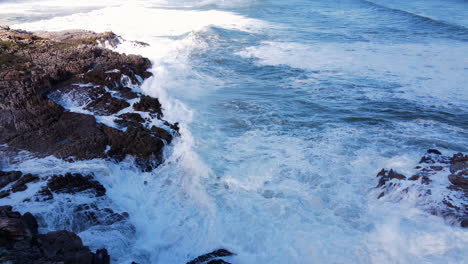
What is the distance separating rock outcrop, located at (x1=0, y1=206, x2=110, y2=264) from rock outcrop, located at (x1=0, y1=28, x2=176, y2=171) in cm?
250

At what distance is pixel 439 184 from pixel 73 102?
926 cm

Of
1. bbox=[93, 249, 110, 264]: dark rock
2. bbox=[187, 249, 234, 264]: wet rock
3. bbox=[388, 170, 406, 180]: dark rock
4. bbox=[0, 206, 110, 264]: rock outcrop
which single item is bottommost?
bbox=[187, 249, 234, 264]: wet rock

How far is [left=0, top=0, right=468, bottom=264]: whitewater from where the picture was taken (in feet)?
17.5

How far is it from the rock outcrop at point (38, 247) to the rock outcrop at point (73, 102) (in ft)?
8.21

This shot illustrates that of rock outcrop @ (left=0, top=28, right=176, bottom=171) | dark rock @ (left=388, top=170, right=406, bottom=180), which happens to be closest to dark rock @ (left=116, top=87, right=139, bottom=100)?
rock outcrop @ (left=0, top=28, right=176, bottom=171)

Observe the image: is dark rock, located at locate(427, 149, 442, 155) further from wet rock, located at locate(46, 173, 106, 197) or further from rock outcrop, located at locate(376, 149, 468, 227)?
wet rock, located at locate(46, 173, 106, 197)

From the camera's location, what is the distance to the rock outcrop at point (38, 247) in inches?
155

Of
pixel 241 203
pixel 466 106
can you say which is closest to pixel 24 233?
pixel 241 203

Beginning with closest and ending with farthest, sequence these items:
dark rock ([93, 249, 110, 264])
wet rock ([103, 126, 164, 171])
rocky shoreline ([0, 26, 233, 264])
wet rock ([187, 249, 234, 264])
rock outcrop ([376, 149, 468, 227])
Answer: dark rock ([93, 249, 110, 264]) < rocky shoreline ([0, 26, 233, 264]) < wet rock ([187, 249, 234, 264]) < rock outcrop ([376, 149, 468, 227]) < wet rock ([103, 126, 164, 171])

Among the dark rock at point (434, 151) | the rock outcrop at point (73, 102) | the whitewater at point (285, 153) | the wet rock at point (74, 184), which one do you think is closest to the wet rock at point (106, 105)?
the rock outcrop at point (73, 102)

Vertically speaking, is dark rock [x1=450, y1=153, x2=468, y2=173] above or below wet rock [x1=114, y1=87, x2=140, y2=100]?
below

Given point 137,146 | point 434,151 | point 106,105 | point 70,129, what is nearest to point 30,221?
point 137,146

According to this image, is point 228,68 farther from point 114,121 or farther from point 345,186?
point 345,186

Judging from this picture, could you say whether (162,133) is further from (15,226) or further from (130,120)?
(15,226)
